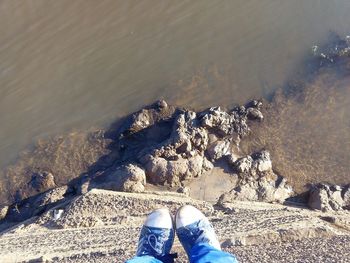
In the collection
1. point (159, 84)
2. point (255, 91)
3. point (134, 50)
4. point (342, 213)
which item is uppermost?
point (134, 50)

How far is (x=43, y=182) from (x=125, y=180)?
182cm

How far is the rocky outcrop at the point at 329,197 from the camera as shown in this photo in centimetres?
817

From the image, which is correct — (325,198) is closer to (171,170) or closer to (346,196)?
(346,196)

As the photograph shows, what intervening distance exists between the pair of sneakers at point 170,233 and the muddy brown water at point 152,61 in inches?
168

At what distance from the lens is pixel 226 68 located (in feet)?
32.3

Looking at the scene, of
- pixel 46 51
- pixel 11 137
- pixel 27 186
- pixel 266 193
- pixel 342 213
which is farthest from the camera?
pixel 46 51

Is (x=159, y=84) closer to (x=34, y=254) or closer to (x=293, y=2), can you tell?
(x=293, y=2)

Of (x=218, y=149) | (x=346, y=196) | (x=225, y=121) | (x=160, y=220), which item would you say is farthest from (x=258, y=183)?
(x=160, y=220)

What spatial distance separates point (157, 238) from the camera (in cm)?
480

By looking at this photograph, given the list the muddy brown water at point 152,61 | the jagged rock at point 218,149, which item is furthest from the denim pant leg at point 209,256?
the muddy brown water at point 152,61

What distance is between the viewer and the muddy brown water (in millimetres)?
9477

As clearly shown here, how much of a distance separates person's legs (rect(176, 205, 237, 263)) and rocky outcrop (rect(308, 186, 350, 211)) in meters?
3.78

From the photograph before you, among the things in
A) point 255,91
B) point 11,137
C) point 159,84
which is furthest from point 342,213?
point 11,137

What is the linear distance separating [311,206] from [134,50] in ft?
15.9
